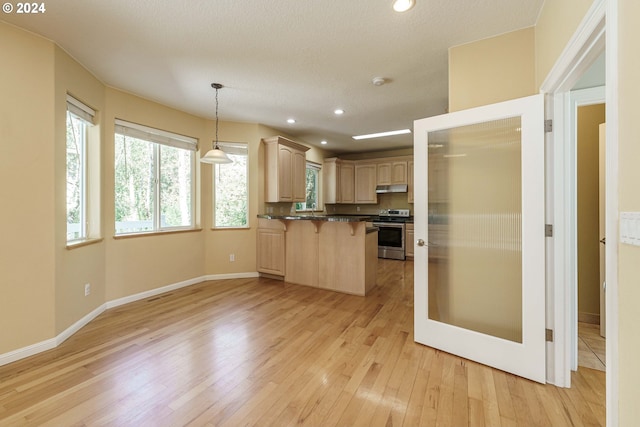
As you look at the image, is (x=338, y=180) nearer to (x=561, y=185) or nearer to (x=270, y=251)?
(x=270, y=251)

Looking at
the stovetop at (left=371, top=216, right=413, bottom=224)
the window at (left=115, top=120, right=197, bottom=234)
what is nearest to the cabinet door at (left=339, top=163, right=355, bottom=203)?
the stovetop at (left=371, top=216, right=413, bottom=224)

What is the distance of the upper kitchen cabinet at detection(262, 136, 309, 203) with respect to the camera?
4590 millimetres

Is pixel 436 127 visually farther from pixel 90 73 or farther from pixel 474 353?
pixel 90 73

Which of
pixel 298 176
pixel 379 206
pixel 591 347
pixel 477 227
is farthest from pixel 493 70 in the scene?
pixel 379 206

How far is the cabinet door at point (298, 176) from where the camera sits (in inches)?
196

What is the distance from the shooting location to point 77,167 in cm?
278

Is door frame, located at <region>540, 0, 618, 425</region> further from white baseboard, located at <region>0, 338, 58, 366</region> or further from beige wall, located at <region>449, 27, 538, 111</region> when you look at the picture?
white baseboard, located at <region>0, 338, 58, 366</region>

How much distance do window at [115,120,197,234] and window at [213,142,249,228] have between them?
15.2 inches

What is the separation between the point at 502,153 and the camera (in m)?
1.98

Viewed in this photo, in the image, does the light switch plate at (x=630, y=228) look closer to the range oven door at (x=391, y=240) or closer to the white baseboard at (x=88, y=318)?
the white baseboard at (x=88, y=318)

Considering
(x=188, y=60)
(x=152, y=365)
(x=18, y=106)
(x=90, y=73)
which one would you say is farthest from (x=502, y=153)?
(x=90, y=73)

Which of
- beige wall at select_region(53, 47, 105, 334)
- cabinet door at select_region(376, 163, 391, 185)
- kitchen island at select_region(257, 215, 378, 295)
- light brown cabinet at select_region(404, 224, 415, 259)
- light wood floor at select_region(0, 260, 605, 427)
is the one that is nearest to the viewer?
light wood floor at select_region(0, 260, 605, 427)

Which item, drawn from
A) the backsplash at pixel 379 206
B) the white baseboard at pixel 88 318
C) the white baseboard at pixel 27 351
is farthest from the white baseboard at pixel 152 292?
the backsplash at pixel 379 206

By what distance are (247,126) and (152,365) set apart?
3591 millimetres
